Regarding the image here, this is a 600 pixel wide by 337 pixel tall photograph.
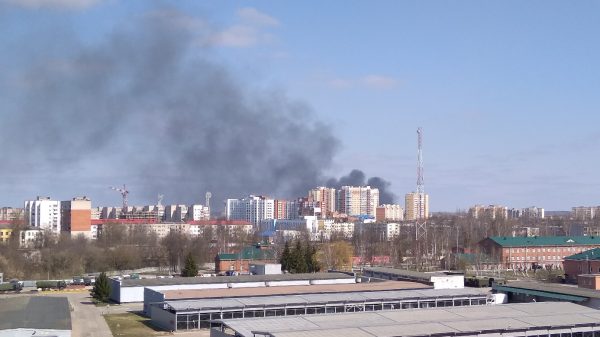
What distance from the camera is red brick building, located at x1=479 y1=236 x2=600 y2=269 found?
145 ft

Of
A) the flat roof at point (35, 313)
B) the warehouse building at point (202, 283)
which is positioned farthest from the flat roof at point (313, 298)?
the warehouse building at point (202, 283)

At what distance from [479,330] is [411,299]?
7.11 metres

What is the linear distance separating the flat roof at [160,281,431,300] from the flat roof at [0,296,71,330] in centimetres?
325

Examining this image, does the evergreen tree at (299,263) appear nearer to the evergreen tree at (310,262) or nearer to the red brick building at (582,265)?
the evergreen tree at (310,262)

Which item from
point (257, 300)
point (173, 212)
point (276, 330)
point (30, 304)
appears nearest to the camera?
point (276, 330)

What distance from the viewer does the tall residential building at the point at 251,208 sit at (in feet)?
417

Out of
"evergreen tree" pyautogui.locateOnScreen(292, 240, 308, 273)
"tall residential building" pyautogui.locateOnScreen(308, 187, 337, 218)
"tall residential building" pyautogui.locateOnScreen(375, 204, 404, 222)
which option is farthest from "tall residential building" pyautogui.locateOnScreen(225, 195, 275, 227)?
"evergreen tree" pyautogui.locateOnScreen(292, 240, 308, 273)

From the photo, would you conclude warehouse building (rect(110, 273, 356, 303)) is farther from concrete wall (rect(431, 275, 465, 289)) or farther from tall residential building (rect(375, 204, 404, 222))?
tall residential building (rect(375, 204, 404, 222))

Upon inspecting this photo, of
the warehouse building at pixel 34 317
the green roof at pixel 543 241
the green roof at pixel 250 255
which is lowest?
the warehouse building at pixel 34 317

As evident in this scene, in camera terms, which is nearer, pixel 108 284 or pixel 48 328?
pixel 48 328

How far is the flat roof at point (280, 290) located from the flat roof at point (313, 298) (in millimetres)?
676

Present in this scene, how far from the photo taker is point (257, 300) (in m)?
20.2

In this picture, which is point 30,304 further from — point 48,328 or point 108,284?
point 108,284

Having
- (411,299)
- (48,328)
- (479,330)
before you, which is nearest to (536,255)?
(411,299)
